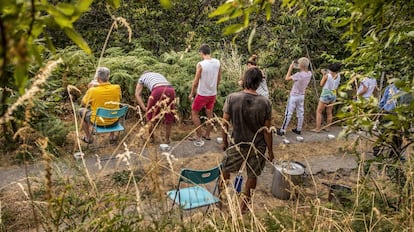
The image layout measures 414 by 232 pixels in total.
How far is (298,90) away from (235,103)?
10.4ft

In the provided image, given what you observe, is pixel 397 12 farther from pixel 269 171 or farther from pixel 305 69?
pixel 305 69

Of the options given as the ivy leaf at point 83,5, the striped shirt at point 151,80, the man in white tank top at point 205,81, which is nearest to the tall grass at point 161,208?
the ivy leaf at point 83,5

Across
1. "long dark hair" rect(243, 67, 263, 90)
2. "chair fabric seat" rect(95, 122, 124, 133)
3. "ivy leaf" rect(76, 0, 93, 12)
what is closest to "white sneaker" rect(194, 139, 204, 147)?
"chair fabric seat" rect(95, 122, 124, 133)

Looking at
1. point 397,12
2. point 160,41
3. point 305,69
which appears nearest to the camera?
point 397,12

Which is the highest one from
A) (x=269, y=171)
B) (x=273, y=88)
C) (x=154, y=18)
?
(x=154, y=18)

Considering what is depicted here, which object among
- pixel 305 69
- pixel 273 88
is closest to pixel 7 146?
pixel 305 69

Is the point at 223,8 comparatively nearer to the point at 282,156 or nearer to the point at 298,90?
the point at 282,156

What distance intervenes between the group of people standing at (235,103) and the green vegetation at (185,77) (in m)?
0.51

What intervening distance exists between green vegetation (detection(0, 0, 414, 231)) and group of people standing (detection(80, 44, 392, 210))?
1.67 ft

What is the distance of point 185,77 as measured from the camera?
8.07 m

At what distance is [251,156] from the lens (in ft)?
14.0

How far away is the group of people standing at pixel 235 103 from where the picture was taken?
162 inches

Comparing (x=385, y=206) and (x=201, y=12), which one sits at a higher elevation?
(x=201, y=12)

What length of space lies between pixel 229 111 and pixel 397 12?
2237 mm
